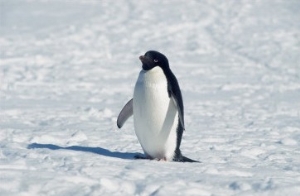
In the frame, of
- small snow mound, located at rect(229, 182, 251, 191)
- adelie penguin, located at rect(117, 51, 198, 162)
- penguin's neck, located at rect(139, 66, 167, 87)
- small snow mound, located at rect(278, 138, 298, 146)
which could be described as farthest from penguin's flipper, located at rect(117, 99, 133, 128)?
small snow mound, located at rect(278, 138, 298, 146)

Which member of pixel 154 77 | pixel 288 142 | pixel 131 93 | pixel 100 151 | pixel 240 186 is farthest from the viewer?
pixel 131 93

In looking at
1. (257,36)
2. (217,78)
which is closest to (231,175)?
(217,78)

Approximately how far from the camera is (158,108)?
423 centimetres

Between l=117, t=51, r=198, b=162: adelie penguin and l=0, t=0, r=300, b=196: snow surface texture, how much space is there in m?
0.19

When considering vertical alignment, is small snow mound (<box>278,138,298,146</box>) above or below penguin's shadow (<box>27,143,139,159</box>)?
above

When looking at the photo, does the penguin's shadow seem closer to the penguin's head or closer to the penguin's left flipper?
the penguin's left flipper

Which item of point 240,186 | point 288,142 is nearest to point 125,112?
point 240,186

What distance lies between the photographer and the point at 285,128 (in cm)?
663

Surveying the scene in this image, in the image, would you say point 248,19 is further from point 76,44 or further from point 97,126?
point 97,126

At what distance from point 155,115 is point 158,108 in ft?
0.17

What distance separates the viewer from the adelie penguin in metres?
4.20

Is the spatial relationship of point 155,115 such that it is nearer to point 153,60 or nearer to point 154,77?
point 154,77

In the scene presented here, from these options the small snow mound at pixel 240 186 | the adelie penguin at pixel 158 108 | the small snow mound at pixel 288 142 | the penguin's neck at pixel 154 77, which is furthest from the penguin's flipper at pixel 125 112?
the small snow mound at pixel 288 142

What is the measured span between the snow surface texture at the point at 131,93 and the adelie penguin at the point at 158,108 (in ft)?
0.64
